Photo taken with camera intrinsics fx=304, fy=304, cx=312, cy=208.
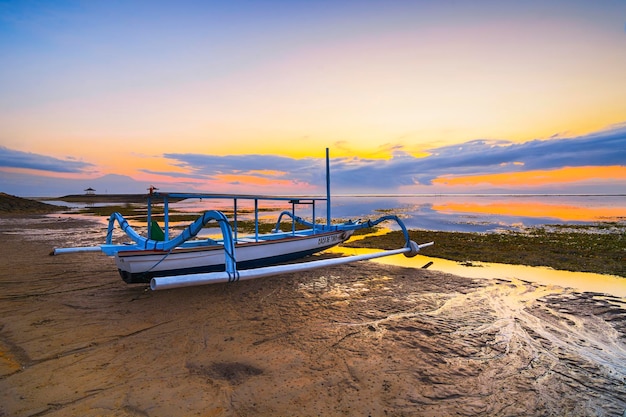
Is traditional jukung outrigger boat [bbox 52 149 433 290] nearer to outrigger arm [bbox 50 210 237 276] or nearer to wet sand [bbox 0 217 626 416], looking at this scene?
outrigger arm [bbox 50 210 237 276]

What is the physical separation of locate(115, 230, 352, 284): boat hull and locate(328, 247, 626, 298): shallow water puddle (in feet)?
15.7

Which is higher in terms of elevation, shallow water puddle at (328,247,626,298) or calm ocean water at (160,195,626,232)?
shallow water puddle at (328,247,626,298)

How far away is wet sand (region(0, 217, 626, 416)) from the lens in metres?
3.91

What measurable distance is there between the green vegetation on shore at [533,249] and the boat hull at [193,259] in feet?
24.1

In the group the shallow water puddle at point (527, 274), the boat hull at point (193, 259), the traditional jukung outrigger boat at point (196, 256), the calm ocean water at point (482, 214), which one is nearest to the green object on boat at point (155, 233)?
the traditional jukung outrigger boat at point (196, 256)

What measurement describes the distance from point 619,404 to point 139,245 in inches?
402

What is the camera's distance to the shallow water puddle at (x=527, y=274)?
8977 millimetres

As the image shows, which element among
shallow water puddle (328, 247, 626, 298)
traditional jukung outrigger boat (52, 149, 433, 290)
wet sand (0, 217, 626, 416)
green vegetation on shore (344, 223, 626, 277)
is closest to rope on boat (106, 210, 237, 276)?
traditional jukung outrigger boat (52, 149, 433, 290)

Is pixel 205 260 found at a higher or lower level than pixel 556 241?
higher

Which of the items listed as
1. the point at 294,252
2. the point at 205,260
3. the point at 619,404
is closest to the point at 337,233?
the point at 294,252

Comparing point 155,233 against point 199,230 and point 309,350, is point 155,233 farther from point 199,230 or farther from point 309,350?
point 309,350

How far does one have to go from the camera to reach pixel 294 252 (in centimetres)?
1152

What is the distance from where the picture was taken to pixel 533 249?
14.8 m

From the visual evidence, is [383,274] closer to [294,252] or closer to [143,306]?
[294,252]
